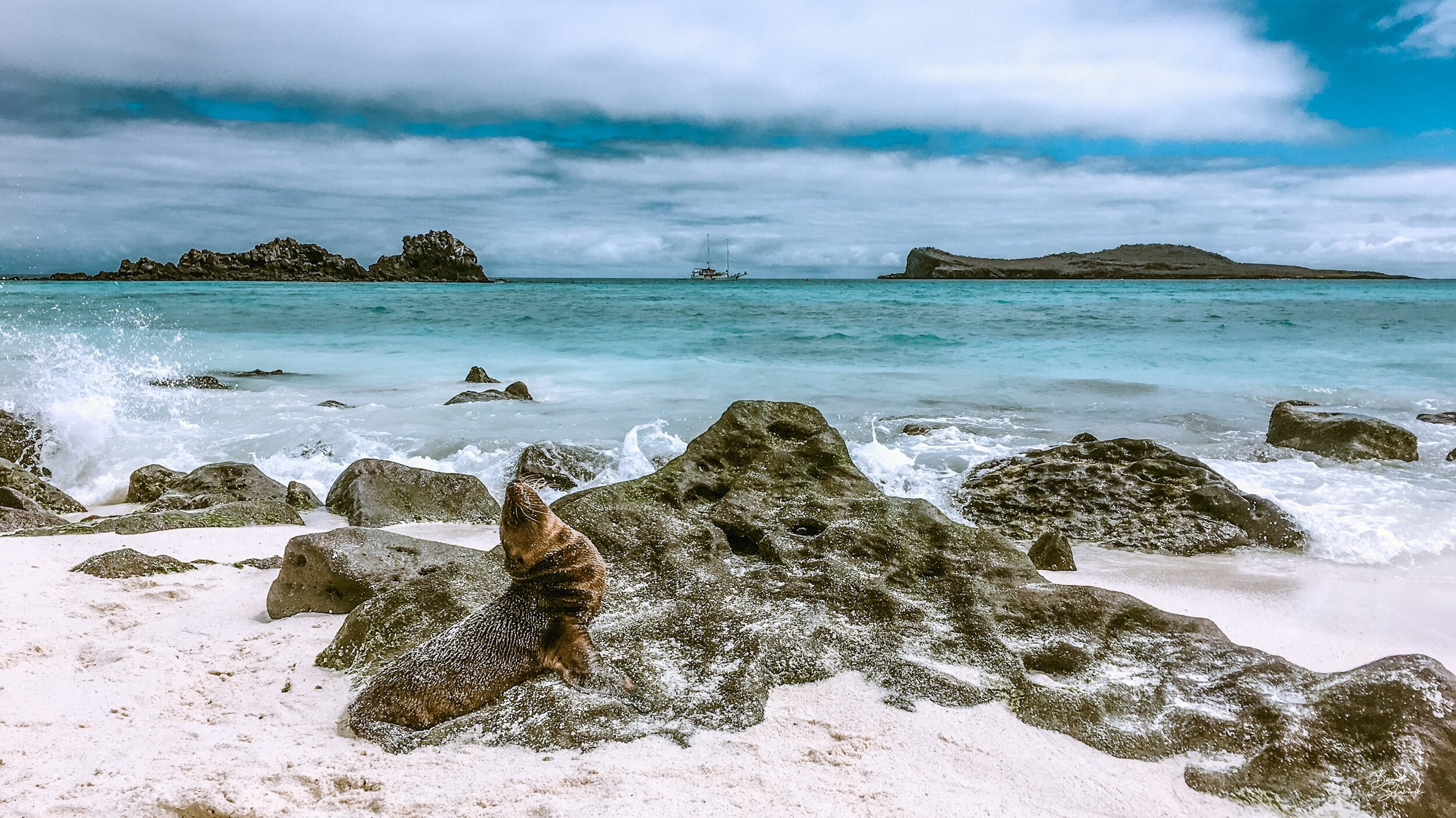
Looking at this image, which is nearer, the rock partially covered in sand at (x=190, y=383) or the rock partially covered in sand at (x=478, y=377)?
the rock partially covered in sand at (x=190, y=383)

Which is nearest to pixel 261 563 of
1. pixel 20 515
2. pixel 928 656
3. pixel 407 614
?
pixel 407 614

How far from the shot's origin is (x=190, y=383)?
1343cm

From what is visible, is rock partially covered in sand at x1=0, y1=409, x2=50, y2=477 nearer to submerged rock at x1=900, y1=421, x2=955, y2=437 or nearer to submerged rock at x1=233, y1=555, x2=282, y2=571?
submerged rock at x1=233, y1=555, x2=282, y2=571

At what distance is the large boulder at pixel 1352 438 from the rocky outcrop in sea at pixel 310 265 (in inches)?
3388

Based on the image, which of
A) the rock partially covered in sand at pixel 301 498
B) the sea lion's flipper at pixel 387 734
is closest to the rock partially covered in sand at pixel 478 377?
the rock partially covered in sand at pixel 301 498

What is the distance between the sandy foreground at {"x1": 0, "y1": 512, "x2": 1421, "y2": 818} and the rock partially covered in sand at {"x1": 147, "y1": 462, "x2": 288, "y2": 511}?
2919mm

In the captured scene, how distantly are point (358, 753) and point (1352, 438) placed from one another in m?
9.15

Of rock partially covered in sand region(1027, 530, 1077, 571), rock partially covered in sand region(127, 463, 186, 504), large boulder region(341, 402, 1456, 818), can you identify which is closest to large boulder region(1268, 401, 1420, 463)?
rock partially covered in sand region(1027, 530, 1077, 571)

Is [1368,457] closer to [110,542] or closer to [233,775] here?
[233,775]

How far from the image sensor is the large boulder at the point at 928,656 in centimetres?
261

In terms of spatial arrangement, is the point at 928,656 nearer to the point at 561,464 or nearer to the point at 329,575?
the point at 329,575

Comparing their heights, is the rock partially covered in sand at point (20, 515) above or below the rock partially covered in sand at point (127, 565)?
below

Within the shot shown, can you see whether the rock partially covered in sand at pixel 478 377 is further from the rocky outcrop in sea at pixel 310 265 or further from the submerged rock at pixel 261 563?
the rocky outcrop in sea at pixel 310 265

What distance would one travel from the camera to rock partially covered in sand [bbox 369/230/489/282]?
3369 inches
